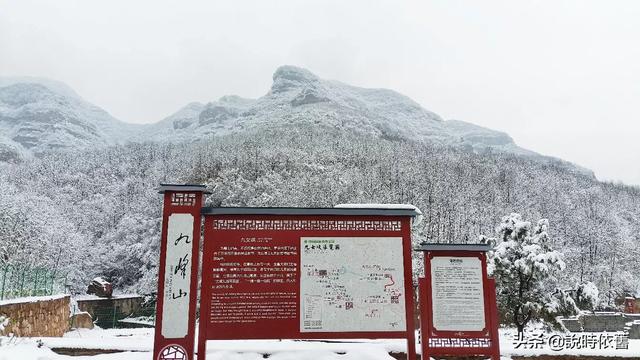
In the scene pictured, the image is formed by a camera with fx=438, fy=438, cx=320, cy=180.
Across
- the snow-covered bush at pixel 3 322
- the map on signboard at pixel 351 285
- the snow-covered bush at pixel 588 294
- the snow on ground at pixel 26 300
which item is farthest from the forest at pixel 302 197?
the map on signboard at pixel 351 285

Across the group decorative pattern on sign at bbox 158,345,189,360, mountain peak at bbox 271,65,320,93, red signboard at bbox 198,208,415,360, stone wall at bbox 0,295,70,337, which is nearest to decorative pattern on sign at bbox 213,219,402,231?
red signboard at bbox 198,208,415,360

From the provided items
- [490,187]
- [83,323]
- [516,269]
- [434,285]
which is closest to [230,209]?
[434,285]

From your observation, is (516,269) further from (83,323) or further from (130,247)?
(130,247)

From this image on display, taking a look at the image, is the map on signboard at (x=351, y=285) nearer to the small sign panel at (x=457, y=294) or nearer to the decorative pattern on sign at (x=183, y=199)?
the small sign panel at (x=457, y=294)

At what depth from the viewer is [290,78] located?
583 feet

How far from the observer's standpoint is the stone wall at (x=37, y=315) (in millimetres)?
12320

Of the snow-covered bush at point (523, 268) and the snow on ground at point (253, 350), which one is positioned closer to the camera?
the snow on ground at point (253, 350)

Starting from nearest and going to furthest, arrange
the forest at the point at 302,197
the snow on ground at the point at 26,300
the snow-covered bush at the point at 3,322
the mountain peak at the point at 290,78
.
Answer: the snow-covered bush at the point at 3,322
the snow on ground at the point at 26,300
the forest at the point at 302,197
the mountain peak at the point at 290,78

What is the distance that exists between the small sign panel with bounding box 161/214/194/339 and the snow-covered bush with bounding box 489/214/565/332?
466 inches

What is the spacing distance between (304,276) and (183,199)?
2.54 m

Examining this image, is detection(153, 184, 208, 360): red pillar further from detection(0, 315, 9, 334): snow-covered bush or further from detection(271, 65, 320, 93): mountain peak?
detection(271, 65, 320, 93): mountain peak

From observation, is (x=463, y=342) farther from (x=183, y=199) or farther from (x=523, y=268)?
(x=523, y=268)

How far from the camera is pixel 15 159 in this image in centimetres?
8962

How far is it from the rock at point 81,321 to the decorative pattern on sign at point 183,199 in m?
15.6
